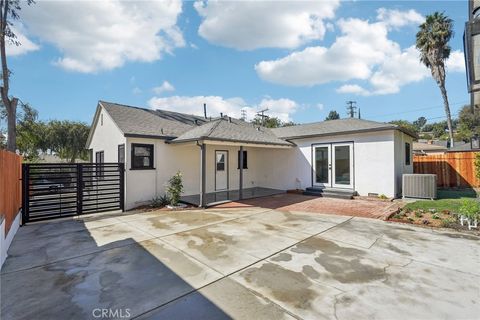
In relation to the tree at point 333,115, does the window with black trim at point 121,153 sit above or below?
below

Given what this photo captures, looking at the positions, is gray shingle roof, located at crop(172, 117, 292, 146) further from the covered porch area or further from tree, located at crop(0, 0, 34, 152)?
tree, located at crop(0, 0, 34, 152)

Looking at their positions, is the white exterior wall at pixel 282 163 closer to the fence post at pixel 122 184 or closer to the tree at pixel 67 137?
the fence post at pixel 122 184

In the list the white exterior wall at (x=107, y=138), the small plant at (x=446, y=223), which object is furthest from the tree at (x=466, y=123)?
the white exterior wall at (x=107, y=138)

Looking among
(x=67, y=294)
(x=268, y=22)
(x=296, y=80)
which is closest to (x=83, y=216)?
(x=67, y=294)

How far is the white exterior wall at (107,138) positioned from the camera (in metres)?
10.7

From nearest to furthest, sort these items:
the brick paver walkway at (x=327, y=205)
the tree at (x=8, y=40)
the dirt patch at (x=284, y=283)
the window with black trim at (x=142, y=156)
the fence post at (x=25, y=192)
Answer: the dirt patch at (x=284, y=283), the fence post at (x=25, y=192), the brick paver walkway at (x=327, y=205), the window with black trim at (x=142, y=156), the tree at (x=8, y=40)

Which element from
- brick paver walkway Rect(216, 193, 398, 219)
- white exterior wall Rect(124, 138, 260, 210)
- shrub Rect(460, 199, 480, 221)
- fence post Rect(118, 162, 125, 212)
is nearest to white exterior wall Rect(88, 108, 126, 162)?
fence post Rect(118, 162, 125, 212)

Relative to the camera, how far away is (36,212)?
731 centimetres

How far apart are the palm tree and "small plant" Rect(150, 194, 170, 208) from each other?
23854 millimetres

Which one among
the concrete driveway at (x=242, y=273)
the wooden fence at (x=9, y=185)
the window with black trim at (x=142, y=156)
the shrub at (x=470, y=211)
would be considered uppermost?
the window with black trim at (x=142, y=156)

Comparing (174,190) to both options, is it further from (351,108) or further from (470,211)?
(351,108)

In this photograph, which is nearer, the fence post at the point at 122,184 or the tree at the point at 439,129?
the fence post at the point at 122,184

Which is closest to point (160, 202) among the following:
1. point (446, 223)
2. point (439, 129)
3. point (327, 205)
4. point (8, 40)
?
point (327, 205)

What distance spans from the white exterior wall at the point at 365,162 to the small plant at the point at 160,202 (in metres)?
6.80
